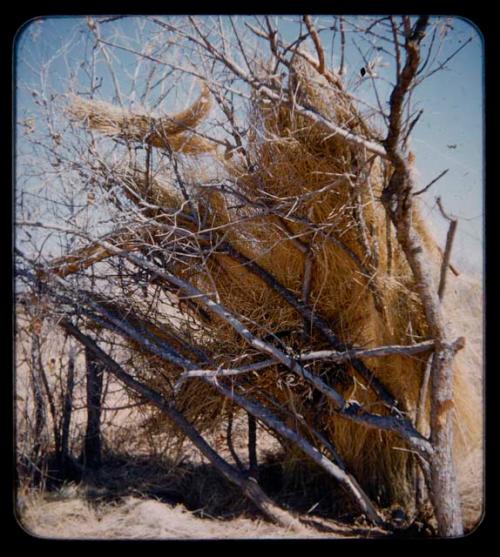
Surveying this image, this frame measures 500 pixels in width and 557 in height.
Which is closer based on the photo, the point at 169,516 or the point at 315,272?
the point at 169,516

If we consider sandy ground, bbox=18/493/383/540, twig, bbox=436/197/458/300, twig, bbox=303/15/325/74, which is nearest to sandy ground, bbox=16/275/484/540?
sandy ground, bbox=18/493/383/540

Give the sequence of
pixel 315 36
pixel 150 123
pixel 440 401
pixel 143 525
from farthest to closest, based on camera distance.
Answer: pixel 150 123
pixel 143 525
pixel 440 401
pixel 315 36

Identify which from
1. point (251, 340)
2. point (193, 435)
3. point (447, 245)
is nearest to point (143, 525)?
point (193, 435)

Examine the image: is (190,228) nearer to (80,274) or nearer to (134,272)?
(134,272)

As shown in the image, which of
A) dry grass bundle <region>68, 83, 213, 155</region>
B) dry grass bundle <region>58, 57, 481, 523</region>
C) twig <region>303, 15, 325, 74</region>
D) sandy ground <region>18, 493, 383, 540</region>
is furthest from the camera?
dry grass bundle <region>68, 83, 213, 155</region>

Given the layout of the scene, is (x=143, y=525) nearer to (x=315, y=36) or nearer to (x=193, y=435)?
(x=193, y=435)

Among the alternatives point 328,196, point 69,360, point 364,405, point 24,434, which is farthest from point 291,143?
point 24,434

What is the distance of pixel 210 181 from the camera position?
125 inches

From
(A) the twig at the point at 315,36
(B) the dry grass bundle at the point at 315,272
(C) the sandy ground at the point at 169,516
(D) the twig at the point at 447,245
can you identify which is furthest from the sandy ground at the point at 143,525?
(A) the twig at the point at 315,36

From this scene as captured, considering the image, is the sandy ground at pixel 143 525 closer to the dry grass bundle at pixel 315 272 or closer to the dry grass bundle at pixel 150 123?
Answer: the dry grass bundle at pixel 315 272

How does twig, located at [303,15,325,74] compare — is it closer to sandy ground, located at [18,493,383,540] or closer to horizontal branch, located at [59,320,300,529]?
horizontal branch, located at [59,320,300,529]

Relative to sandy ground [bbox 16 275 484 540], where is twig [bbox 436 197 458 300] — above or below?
above

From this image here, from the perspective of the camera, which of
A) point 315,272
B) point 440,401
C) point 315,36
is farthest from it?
point 315,272

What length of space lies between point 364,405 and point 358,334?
38 centimetres
